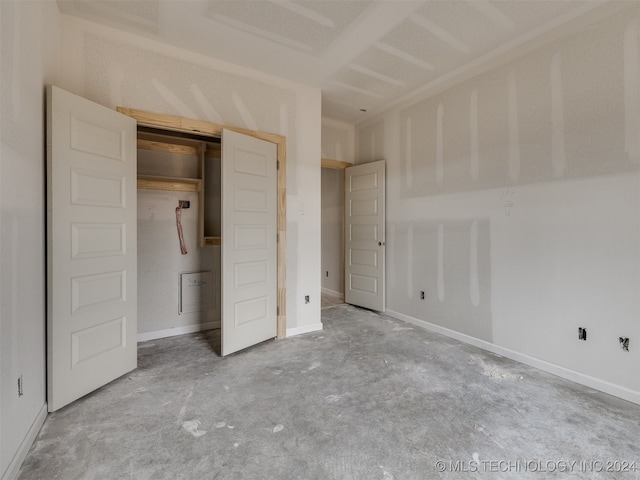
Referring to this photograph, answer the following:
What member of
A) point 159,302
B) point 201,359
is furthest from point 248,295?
point 159,302

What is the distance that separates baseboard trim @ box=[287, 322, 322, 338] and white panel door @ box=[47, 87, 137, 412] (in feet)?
5.06

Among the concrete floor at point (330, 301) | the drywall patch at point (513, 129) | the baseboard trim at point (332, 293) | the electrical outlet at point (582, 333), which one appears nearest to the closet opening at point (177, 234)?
the concrete floor at point (330, 301)

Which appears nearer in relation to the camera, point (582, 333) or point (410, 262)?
point (582, 333)

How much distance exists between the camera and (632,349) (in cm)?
216

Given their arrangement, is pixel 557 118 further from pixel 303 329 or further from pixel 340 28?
pixel 303 329

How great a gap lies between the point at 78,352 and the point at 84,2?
2538 millimetres

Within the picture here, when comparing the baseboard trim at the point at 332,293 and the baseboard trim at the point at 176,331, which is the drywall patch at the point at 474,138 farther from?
the baseboard trim at the point at 176,331

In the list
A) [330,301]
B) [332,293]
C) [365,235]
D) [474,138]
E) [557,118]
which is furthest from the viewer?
[332,293]

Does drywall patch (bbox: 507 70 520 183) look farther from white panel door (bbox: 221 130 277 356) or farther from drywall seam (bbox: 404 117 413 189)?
white panel door (bbox: 221 130 277 356)

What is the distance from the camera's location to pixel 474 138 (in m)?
3.17

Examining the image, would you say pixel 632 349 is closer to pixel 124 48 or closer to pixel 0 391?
pixel 0 391

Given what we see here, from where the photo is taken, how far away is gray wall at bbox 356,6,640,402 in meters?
2.20

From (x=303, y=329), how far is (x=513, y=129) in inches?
117

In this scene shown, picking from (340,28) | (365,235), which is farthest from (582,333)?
(340,28)
